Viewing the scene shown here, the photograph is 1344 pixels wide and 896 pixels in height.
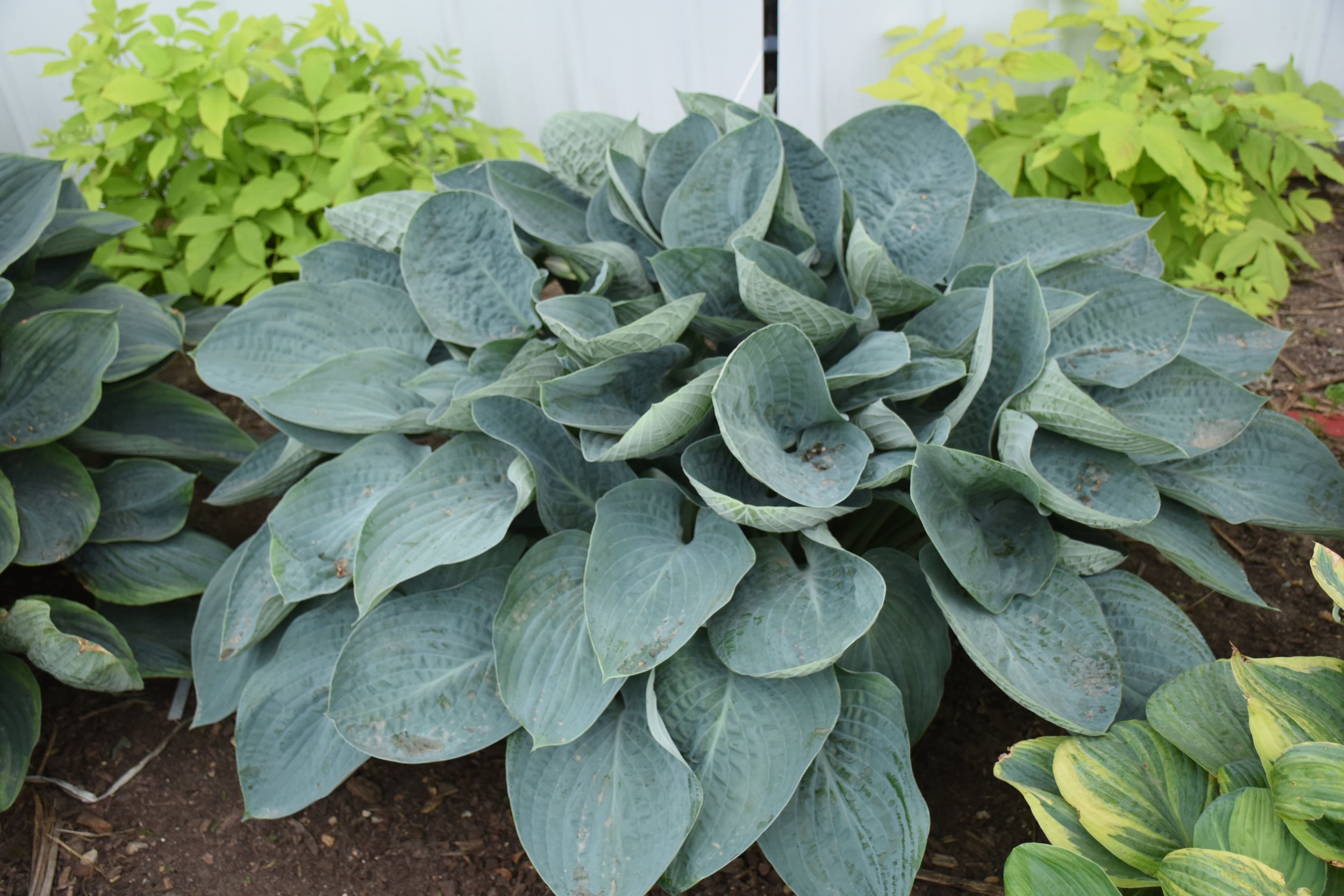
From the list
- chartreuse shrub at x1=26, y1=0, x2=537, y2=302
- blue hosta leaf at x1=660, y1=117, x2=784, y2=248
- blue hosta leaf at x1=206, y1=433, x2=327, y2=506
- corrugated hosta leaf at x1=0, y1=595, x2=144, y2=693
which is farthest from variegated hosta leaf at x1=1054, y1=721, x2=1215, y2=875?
chartreuse shrub at x1=26, y1=0, x2=537, y2=302

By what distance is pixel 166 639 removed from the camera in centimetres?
192

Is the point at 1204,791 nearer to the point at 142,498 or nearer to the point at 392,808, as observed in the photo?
the point at 392,808

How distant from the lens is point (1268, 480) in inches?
62.9

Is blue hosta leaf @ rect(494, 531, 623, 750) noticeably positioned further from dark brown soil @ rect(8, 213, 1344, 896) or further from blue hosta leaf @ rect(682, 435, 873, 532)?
dark brown soil @ rect(8, 213, 1344, 896)

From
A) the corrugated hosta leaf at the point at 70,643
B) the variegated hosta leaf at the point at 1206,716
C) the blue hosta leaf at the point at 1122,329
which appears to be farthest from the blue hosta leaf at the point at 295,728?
the blue hosta leaf at the point at 1122,329

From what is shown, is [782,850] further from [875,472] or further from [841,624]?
[875,472]

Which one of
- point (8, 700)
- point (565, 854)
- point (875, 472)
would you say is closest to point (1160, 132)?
point (875, 472)

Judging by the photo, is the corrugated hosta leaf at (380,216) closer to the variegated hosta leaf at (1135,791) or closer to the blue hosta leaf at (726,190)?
the blue hosta leaf at (726,190)

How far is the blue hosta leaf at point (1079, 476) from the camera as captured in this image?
136 centimetres

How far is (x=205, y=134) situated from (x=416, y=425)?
1.43 metres

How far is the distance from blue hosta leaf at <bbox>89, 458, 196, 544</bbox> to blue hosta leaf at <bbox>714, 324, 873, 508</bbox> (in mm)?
1125

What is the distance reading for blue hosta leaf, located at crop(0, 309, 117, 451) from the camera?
1.73m

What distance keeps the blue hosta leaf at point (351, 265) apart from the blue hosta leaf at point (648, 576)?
28.5 inches

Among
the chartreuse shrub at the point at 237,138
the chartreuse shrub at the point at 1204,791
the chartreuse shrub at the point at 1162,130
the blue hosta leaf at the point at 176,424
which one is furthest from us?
the chartreuse shrub at the point at 1162,130
